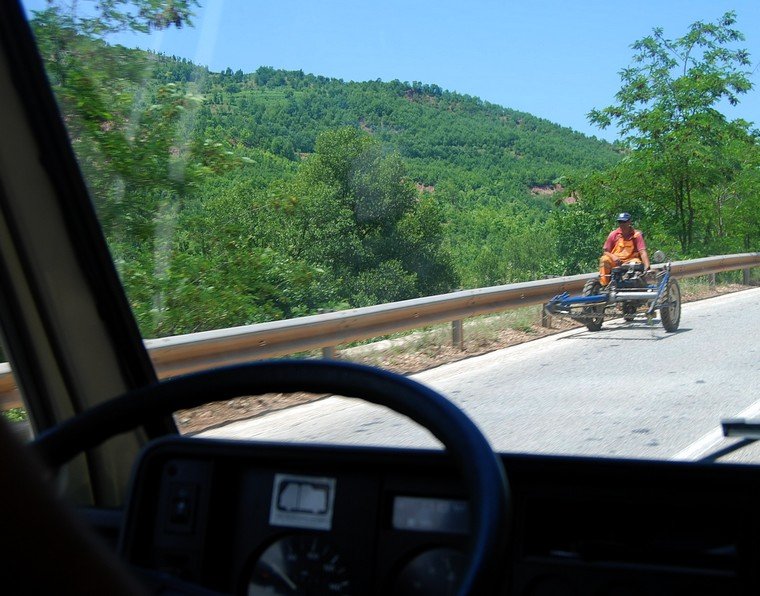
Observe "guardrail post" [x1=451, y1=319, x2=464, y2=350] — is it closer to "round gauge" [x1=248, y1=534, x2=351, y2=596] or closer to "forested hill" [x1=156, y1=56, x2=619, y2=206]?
"forested hill" [x1=156, y1=56, x2=619, y2=206]

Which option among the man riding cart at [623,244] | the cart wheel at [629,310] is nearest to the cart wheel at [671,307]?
the cart wheel at [629,310]

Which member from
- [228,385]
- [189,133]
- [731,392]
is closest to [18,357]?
[189,133]

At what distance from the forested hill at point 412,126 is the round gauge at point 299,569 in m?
1.82

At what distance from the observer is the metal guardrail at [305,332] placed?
4.03m

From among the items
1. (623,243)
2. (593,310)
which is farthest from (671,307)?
(623,243)

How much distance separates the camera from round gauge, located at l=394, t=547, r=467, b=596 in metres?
1.83

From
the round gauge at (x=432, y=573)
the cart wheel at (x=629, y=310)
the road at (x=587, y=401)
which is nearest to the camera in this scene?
the round gauge at (x=432, y=573)

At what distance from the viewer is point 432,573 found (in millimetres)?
1868

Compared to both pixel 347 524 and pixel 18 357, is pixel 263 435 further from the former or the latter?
pixel 347 524

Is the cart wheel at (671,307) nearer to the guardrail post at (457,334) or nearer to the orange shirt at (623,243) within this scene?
the orange shirt at (623,243)

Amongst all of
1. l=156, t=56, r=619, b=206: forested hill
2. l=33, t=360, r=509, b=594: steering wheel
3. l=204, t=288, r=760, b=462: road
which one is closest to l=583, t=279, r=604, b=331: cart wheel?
l=204, t=288, r=760, b=462: road

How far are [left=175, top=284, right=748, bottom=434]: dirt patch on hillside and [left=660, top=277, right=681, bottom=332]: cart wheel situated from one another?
1058 mm

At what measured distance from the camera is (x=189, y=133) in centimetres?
347

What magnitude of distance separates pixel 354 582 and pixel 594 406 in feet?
11.8
